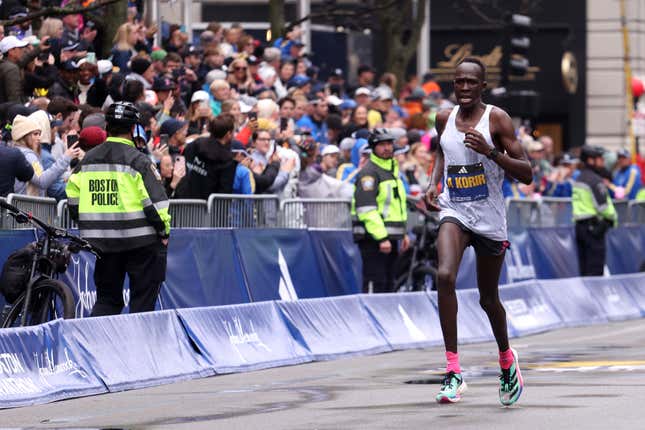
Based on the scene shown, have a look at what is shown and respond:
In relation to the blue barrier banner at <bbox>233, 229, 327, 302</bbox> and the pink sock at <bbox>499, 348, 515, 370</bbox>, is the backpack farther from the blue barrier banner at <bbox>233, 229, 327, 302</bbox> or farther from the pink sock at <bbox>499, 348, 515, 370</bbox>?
the pink sock at <bbox>499, 348, 515, 370</bbox>

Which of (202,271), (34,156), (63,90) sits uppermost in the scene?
(63,90)

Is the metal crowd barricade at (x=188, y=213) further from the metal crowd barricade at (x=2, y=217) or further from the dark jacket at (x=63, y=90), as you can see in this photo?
the metal crowd barricade at (x=2, y=217)

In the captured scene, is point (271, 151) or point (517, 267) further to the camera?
point (517, 267)

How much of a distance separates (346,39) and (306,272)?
15264mm

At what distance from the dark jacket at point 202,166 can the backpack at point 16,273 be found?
3630mm

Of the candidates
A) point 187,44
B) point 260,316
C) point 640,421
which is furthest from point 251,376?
point 187,44

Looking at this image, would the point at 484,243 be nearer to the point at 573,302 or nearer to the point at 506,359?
the point at 506,359

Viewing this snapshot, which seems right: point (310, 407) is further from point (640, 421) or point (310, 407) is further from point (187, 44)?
point (187, 44)

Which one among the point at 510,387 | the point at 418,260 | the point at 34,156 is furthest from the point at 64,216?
the point at 418,260

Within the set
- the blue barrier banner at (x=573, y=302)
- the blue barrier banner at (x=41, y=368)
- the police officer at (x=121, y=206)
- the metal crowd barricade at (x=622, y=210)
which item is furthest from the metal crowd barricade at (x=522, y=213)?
the blue barrier banner at (x=41, y=368)

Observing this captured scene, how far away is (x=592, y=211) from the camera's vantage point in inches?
910

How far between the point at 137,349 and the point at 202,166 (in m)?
4.29

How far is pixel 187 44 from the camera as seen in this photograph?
2239 centimetres

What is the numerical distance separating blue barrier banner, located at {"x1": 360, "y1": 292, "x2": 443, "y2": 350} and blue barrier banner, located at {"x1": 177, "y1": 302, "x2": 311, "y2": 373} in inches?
62.2
